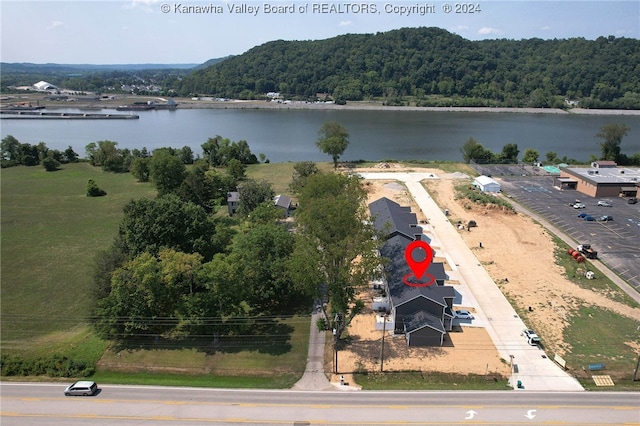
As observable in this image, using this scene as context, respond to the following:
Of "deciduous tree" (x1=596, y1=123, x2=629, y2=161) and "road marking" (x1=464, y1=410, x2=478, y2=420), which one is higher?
"deciduous tree" (x1=596, y1=123, x2=629, y2=161)

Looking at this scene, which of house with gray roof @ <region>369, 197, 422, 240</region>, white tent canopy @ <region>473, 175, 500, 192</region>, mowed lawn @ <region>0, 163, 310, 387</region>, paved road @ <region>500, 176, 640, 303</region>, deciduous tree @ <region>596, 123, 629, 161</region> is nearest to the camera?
mowed lawn @ <region>0, 163, 310, 387</region>

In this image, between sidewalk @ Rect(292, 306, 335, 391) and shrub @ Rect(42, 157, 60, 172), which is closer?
sidewalk @ Rect(292, 306, 335, 391)

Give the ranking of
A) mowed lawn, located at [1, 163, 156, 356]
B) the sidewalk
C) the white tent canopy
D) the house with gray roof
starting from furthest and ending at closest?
the white tent canopy → the house with gray roof → mowed lawn, located at [1, 163, 156, 356] → the sidewalk

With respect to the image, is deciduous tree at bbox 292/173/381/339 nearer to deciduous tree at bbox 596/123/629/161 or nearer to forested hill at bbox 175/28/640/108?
deciduous tree at bbox 596/123/629/161

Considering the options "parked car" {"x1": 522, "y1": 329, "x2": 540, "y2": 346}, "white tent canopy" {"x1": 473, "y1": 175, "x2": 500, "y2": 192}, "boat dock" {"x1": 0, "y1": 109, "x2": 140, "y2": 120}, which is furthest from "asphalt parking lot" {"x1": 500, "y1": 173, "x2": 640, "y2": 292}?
"boat dock" {"x1": 0, "y1": 109, "x2": 140, "y2": 120}

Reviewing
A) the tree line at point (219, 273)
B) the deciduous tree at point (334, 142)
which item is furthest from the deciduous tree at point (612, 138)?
the tree line at point (219, 273)

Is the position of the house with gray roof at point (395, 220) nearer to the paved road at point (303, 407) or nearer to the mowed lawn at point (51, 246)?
the paved road at point (303, 407)

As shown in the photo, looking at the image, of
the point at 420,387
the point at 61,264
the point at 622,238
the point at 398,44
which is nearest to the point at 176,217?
the point at 61,264

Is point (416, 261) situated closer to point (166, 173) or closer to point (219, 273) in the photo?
point (219, 273)
